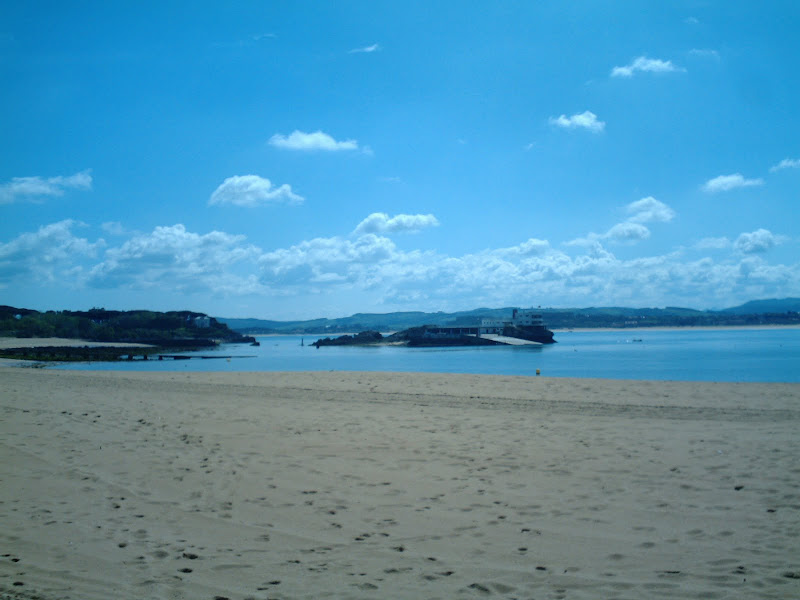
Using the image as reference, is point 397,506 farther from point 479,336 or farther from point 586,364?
point 479,336

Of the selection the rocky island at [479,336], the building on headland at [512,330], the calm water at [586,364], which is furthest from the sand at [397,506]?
the building on headland at [512,330]

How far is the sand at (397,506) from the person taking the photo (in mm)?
4621

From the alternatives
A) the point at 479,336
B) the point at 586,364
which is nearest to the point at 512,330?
the point at 479,336

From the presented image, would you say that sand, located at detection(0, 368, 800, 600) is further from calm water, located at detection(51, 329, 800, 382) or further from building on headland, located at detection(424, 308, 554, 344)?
building on headland, located at detection(424, 308, 554, 344)

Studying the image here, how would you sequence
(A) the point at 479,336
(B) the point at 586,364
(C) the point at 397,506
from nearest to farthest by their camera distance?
(C) the point at 397,506 → (B) the point at 586,364 → (A) the point at 479,336

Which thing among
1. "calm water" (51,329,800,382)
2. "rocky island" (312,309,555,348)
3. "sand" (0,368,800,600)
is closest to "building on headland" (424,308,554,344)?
"rocky island" (312,309,555,348)

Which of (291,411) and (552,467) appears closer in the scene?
(552,467)

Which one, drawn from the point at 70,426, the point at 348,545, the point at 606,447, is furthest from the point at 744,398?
the point at 70,426

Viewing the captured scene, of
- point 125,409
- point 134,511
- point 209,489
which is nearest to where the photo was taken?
point 134,511

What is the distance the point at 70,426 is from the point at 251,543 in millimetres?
7472

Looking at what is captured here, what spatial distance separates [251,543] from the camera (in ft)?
17.9

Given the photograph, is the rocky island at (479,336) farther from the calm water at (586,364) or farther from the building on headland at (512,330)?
the calm water at (586,364)

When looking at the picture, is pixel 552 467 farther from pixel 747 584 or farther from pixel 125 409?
pixel 125 409

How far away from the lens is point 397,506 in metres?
6.54
